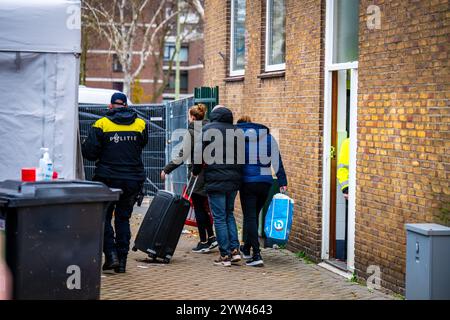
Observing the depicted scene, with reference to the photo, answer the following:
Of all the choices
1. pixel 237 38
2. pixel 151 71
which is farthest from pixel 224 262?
pixel 151 71

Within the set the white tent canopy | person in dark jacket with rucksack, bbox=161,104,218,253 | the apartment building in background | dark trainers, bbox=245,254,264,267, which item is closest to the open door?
dark trainers, bbox=245,254,264,267

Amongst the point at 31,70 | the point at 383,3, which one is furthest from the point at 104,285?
the point at 383,3

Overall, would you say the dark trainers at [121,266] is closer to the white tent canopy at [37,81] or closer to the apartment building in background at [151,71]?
the white tent canopy at [37,81]

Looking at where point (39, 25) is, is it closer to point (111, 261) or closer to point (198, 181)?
point (111, 261)

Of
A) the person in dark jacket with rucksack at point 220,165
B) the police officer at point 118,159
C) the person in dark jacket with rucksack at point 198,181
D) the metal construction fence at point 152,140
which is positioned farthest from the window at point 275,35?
the metal construction fence at point 152,140

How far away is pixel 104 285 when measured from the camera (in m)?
9.62

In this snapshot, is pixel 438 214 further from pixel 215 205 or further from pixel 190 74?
pixel 190 74

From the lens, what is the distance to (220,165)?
10703 millimetres

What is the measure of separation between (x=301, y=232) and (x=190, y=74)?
218 feet

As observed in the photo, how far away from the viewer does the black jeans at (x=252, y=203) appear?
35.7 ft

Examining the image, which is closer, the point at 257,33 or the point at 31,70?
the point at 31,70

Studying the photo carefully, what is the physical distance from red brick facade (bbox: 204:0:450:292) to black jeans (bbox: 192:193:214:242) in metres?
1.16

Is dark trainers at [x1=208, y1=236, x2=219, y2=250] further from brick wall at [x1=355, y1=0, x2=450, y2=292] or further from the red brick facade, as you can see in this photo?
brick wall at [x1=355, y1=0, x2=450, y2=292]

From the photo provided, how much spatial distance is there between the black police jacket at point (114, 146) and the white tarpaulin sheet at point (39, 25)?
1.01m
